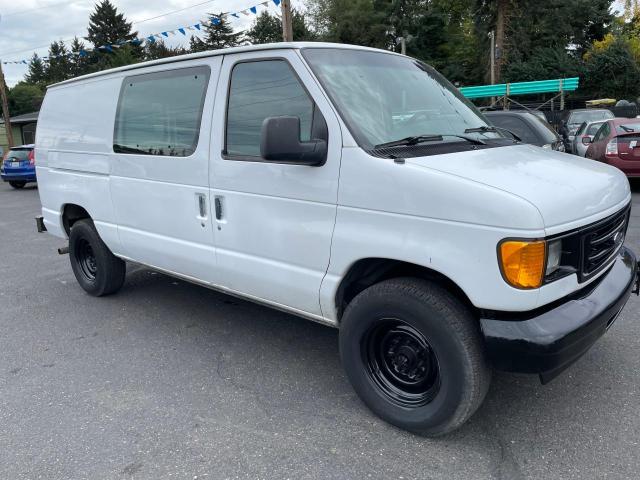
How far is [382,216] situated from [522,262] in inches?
28.6

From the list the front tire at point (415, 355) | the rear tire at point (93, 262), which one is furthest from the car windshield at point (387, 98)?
the rear tire at point (93, 262)

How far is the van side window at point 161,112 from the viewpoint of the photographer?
378cm

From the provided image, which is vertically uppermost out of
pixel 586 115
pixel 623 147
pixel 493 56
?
pixel 493 56

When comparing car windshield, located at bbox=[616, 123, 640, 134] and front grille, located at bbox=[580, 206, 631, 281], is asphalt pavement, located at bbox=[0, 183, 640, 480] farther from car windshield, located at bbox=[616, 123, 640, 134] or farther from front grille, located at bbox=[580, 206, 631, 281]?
car windshield, located at bbox=[616, 123, 640, 134]

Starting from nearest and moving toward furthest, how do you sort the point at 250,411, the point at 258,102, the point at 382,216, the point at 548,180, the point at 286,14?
the point at 548,180
the point at 382,216
the point at 250,411
the point at 258,102
the point at 286,14

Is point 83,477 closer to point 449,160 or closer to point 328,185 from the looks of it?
point 328,185

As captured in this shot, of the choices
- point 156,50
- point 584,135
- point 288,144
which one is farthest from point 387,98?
point 156,50

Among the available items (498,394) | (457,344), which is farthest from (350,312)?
(498,394)

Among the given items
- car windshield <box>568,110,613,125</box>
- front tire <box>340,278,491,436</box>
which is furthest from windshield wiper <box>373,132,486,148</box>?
car windshield <box>568,110,613,125</box>

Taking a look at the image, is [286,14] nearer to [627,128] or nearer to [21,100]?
[627,128]

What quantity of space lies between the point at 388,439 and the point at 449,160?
151 centimetres

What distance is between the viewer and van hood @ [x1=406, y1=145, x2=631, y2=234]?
2.45m

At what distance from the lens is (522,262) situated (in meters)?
2.36

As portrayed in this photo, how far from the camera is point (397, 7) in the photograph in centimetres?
4588
